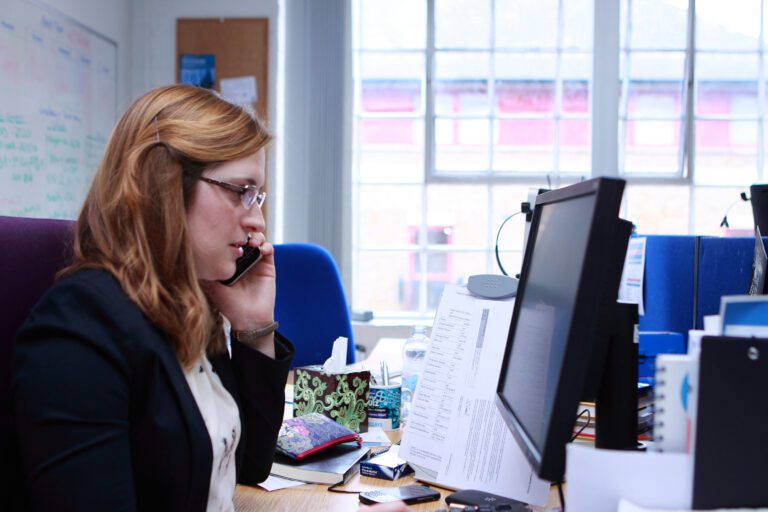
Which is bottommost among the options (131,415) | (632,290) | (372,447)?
(372,447)

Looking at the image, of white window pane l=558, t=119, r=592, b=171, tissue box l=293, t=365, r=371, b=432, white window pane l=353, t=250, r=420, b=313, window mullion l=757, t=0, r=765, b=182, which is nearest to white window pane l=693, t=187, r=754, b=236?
window mullion l=757, t=0, r=765, b=182

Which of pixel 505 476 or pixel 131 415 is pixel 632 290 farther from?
pixel 131 415

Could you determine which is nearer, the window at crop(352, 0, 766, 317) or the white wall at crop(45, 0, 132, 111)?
the white wall at crop(45, 0, 132, 111)

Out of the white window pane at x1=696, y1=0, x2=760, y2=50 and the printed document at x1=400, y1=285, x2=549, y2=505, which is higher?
the white window pane at x1=696, y1=0, x2=760, y2=50

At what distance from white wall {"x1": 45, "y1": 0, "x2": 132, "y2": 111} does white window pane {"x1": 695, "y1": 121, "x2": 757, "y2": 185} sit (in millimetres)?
3059

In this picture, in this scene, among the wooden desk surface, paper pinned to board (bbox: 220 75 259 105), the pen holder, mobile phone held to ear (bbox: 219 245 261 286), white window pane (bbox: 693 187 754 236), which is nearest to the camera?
the wooden desk surface

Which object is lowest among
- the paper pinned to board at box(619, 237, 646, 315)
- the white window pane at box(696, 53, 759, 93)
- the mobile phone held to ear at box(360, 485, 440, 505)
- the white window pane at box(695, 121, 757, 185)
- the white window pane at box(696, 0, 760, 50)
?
the mobile phone held to ear at box(360, 485, 440, 505)

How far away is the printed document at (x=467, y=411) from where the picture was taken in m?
1.19

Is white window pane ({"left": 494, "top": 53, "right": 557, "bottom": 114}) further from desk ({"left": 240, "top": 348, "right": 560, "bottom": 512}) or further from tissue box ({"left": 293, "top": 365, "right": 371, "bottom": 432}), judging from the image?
desk ({"left": 240, "top": 348, "right": 560, "bottom": 512})

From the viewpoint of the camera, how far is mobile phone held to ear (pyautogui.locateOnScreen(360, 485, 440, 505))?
3.84 feet

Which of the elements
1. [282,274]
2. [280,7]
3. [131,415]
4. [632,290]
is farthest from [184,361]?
[280,7]

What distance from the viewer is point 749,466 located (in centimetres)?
72

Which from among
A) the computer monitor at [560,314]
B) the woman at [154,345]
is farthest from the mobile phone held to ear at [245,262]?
the computer monitor at [560,314]

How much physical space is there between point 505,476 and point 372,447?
357 mm
